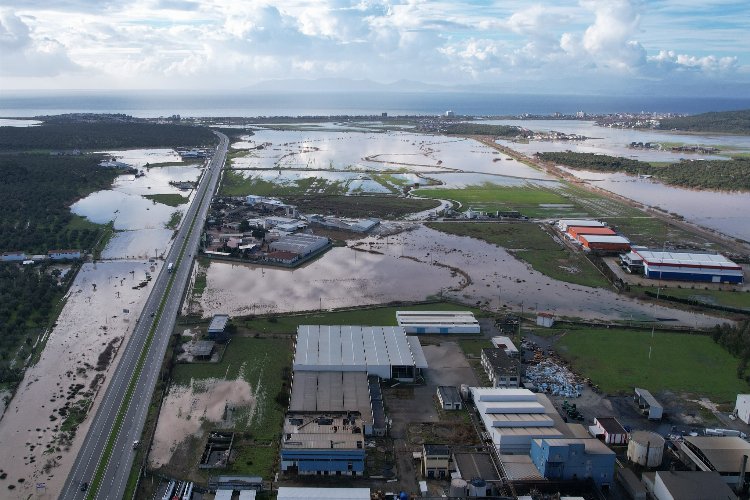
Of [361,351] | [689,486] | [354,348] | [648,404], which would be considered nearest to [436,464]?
[689,486]

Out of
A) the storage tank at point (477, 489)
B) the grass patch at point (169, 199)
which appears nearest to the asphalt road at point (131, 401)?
the storage tank at point (477, 489)

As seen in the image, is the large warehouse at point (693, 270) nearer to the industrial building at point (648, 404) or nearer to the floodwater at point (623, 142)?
the industrial building at point (648, 404)

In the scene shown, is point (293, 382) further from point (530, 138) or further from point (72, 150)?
point (530, 138)

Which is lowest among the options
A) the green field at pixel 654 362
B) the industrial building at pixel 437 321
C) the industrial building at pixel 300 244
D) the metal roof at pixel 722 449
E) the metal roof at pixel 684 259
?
the green field at pixel 654 362

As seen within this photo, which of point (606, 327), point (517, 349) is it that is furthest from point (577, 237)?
point (517, 349)

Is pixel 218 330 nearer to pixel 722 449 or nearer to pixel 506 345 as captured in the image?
pixel 506 345
